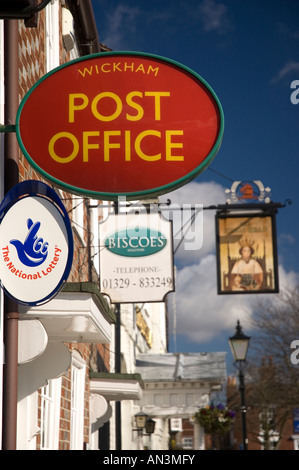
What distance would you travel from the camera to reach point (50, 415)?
9555 millimetres

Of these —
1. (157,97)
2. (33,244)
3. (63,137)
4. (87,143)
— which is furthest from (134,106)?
(33,244)

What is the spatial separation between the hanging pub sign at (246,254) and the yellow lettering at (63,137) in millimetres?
7583

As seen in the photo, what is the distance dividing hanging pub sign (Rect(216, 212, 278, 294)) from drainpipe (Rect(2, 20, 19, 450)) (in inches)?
269

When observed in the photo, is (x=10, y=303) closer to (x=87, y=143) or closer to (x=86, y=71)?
(x=87, y=143)

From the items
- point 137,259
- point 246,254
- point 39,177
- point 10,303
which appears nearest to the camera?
point 10,303

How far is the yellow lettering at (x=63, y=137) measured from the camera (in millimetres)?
5727

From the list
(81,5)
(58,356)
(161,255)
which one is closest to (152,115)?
(58,356)

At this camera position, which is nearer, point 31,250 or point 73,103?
point 31,250

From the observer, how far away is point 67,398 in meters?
10.6

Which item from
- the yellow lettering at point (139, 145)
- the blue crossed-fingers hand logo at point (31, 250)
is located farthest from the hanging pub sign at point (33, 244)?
the yellow lettering at point (139, 145)

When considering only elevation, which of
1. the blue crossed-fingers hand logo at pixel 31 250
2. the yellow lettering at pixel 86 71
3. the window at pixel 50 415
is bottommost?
the window at pixel 50 415

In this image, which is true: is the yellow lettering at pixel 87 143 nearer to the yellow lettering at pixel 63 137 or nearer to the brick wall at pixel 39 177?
the yellow lettering at pixel 63 137

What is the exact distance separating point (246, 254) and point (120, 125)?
24.9 feet
